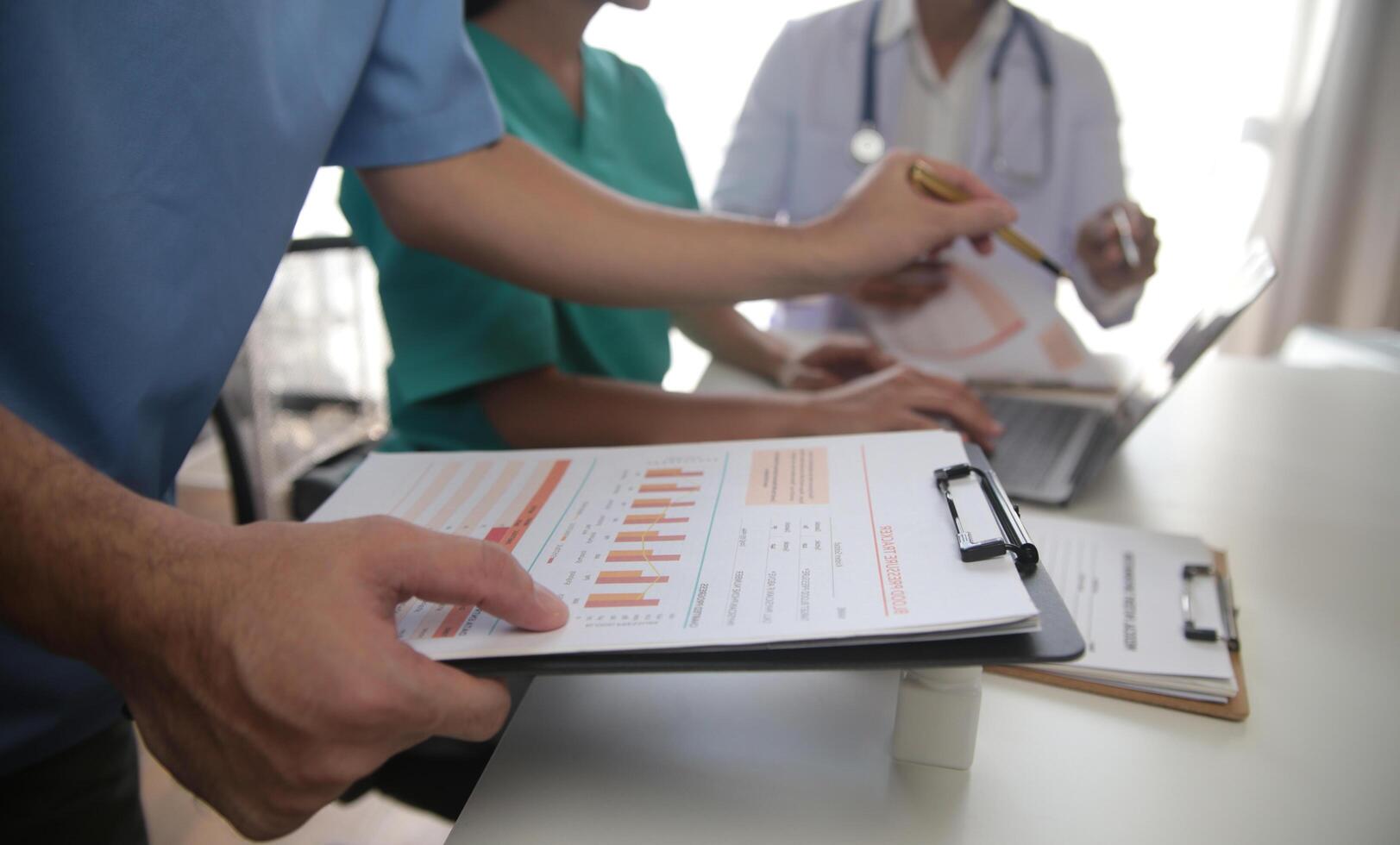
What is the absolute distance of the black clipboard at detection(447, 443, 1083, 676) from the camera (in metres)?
0.34

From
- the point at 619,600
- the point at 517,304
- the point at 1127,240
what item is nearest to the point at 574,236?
the point at 517,304

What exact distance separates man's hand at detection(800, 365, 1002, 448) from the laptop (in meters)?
0.05

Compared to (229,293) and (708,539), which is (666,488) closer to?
(708,539)

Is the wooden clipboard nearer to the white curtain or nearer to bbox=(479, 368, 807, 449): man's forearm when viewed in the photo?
bbox=(479, 368, 807, 449): man's forearm

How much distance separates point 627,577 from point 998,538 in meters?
0.16

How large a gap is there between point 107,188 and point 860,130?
1280 millimetres

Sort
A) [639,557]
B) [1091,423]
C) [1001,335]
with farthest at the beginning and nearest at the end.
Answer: [1001,335] < [1091,423] < [639,557]

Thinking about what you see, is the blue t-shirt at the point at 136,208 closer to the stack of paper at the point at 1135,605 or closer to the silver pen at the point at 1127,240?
the stack of paper at the point at 1135,605

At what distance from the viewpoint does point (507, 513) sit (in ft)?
1.54

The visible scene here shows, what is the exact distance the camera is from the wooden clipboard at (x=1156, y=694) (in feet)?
1.49

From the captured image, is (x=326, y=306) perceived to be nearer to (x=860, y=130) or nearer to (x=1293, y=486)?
(x=860, y=130)

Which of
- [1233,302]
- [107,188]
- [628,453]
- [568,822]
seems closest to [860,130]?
[1233,302]

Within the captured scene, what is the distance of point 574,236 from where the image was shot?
639 mm

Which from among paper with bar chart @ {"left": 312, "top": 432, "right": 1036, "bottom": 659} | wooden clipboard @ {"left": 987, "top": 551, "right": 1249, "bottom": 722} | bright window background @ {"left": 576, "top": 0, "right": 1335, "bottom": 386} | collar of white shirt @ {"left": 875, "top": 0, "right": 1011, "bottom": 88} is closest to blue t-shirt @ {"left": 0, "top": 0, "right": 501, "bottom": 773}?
paper with bar chart @ {"left": 312, "top": 432, "right": 1036, "bottom": 659}
